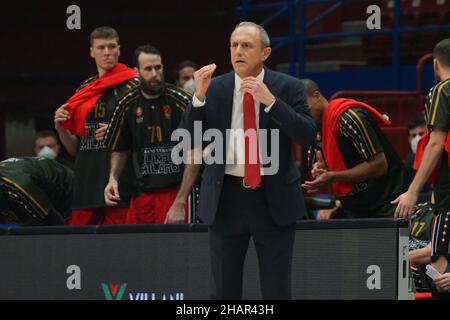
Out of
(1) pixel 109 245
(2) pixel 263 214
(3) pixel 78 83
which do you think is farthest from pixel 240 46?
(3) pixel 78 83

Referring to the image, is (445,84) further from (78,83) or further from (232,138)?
(78,83)

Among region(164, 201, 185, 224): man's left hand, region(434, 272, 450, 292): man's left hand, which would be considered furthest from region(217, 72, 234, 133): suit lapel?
region(434, 272, 450, 292): man's left hand

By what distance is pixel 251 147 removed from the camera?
6.27 m

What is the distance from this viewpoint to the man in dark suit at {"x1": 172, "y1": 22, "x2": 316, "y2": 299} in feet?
20.6

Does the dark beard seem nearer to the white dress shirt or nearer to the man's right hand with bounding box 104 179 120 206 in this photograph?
the man's right hand with bounding box 104 179 120 206

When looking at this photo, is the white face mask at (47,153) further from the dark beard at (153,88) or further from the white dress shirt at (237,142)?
the white dress shirt at (237,142)

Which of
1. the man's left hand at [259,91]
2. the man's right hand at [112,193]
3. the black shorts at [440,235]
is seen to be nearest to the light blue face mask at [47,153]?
the man's right hand at [112,193]

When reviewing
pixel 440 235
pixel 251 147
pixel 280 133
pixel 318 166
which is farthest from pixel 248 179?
pixel 318 166

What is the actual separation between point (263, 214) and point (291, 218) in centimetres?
16

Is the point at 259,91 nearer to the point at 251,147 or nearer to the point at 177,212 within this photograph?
the point at 251,147

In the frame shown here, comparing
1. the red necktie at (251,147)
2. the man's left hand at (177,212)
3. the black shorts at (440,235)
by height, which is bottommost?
the black shorts at (440,235)

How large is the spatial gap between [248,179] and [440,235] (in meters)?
1.99

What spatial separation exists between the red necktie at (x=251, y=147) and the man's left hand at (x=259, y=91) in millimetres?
205

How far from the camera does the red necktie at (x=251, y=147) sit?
6.21 metres
